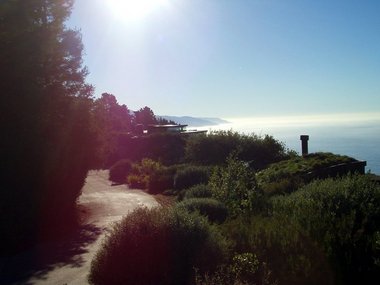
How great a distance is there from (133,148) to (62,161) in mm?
25064

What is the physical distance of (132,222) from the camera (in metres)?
7.56

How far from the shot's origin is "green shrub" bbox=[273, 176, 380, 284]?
21.9ft

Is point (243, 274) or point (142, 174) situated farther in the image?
point (142, 174)

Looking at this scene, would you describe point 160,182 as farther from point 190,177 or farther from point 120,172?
point 120,172

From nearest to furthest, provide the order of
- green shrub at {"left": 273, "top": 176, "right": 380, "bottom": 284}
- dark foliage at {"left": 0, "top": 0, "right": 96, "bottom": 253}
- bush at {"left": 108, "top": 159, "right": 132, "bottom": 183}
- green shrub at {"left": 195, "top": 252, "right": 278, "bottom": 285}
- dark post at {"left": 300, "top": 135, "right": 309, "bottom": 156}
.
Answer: green shrub at {"left": 195, "top": 252, "right": 278, "bottom": 285} < green shrub at {"left": 273, "top": 176, "right": 380, "bottom": 284} < dark foliage at {"left": 0, "top": 0, "right": 96, "bottom": 253} < dark post at {"left": 300, "top": 135, "right": 309, "bottom": 156} < bush at {"left": 108, "top": 159, "right": 132, "bottom": 183}

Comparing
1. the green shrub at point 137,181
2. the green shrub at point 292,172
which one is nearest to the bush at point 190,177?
the green shrub at point 292,172

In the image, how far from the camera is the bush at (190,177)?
19.8 m

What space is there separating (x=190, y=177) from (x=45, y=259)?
10.3 m

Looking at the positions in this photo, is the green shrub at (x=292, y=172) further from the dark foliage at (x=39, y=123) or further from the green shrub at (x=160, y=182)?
the dark foliage at (x=39, y=123)

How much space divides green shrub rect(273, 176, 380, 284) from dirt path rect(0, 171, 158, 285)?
413 cm

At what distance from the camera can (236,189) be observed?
12.6 m

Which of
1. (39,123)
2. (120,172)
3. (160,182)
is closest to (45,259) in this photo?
(39,123)

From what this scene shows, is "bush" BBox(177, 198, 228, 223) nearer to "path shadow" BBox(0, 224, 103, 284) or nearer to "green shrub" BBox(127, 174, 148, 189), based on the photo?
"path shadow" BBox(0, 224, 103, 284)

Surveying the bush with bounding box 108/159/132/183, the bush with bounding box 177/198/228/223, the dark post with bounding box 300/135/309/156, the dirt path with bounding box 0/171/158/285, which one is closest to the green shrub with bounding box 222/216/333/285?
the bush with bounding box 177/198/228/223
